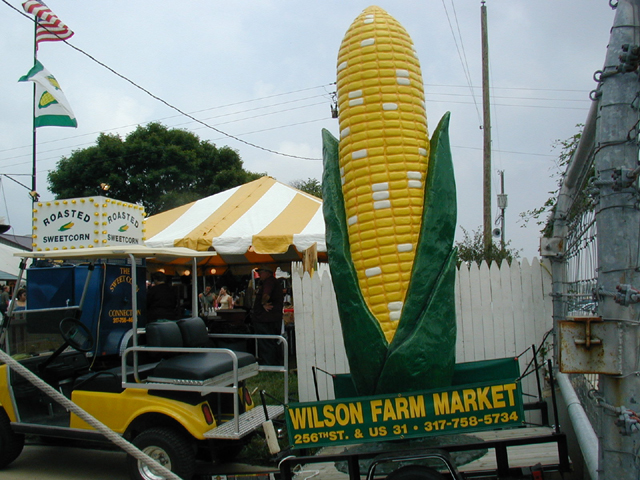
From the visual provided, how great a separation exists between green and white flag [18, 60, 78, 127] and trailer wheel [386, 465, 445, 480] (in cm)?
1111

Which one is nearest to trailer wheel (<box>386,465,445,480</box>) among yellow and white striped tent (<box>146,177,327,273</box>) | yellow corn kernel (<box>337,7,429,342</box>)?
yellow corn kernel (<box>337,7,429,342</box>)

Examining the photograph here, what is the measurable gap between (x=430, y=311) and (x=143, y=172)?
1028 inches

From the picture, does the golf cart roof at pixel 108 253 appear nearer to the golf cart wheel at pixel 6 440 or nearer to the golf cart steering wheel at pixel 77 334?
the golf cart steering wheel at pixel 77 334

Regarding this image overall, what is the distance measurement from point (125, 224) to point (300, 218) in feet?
13.4

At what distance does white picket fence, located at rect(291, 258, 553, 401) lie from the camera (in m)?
5.50

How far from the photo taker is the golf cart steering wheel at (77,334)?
464 centimetres

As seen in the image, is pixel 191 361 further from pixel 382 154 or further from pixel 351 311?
pixel 382 154

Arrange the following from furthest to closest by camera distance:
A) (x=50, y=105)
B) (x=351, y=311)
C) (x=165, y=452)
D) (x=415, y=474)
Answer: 1. (x=50, y=105)
2. (x=165, y=452)
3. (x=351, y=311)
4. (x=415, y=474)

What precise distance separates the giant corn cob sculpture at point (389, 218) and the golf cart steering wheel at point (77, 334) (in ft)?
8.38

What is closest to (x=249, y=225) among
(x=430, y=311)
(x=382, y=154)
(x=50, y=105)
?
(x=50, y=105)

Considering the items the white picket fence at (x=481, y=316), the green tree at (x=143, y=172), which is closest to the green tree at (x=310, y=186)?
the green tree at (x=143, y=172)

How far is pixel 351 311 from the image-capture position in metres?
3.71

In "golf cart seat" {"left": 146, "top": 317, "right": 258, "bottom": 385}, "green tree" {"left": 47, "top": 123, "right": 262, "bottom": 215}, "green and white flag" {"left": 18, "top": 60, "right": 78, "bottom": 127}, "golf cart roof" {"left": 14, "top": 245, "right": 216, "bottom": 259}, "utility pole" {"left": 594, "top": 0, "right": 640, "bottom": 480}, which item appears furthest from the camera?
"green tree" {"left": 47, "top": 123, "right": 262, "bottom": 215}

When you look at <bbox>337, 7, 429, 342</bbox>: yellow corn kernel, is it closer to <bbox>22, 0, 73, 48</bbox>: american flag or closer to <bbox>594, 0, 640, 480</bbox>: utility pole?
<bbox>594, 0, 640, 480</bbox>: utility pole
